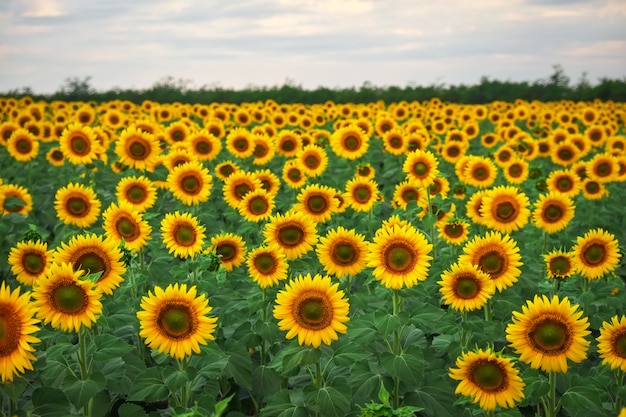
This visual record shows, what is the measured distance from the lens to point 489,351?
401 cm

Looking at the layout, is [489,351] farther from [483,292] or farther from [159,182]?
[159,182]

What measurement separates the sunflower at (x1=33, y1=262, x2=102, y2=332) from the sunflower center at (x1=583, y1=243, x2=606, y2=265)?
414 cm

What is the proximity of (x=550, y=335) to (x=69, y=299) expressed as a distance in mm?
2796

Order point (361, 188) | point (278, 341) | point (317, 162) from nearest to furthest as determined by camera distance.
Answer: point (278, 341) → point (361, 188) → point (317, 162)

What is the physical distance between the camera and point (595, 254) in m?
5.97

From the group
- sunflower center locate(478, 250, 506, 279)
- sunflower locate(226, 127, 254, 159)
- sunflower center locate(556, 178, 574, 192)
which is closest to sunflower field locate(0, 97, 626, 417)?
sunflower center locate(478, 250, 506, 279)

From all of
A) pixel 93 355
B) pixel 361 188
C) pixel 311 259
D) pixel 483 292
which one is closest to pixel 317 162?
pixel 361 188

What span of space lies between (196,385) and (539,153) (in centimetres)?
969

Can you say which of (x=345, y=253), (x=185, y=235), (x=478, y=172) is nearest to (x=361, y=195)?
(x=478, y=172)

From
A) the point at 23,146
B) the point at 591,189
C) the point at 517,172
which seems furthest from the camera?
the point at 23,146

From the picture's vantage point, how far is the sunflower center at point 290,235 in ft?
17.9

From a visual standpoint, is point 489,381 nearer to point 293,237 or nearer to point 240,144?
point 293,237

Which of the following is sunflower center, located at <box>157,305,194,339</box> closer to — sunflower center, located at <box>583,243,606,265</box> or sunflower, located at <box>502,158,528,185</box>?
Answer: sunflower center, located at <box>583,243,606,265</box>

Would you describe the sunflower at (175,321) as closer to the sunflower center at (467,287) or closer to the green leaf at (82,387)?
the green leaf at (82,387)
